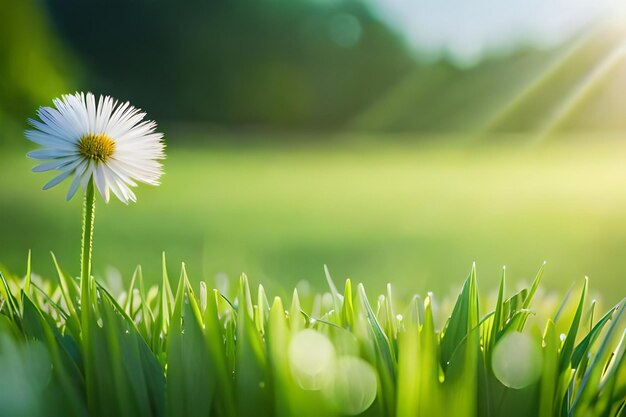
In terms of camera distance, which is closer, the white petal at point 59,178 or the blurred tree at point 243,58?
the white petal at point 59,178

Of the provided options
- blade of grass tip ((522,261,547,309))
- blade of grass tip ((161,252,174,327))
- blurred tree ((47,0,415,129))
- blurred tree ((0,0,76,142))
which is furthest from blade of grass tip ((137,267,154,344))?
blurred tree ((47,0,415,129))

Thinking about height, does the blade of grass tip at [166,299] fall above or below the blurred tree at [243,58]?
below

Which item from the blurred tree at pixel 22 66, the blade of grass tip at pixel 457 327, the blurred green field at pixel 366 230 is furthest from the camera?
the blurred tree at pixel 22 66

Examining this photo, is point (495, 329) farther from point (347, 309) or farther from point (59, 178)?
point (59, 178)

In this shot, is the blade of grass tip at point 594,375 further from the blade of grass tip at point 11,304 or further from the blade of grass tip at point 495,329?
the blade of grass tip at point 11,304

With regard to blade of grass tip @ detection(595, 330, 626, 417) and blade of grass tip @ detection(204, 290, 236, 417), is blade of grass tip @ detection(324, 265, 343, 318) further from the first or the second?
blade of grass tip @ detection(595, 330, 626, 417)

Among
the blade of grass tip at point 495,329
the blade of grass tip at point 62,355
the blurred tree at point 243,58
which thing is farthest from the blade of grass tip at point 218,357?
the blurred tree at point 243,58
